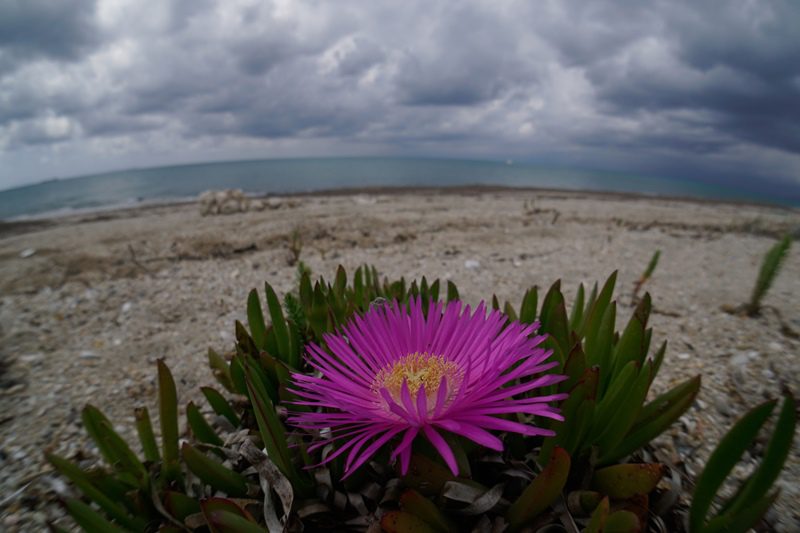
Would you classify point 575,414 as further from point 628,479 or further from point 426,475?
point 426,475

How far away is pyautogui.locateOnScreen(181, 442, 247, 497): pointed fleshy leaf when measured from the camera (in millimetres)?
775

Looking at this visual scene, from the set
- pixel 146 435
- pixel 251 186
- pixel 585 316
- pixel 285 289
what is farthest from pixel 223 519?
pixel 251 186

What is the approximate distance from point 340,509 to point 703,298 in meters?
3.02

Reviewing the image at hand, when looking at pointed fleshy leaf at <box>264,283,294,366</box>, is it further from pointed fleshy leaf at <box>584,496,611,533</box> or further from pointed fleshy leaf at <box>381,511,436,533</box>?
pointed fleshy leaf at <box>584,496,611,533</box>

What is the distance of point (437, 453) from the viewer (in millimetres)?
733

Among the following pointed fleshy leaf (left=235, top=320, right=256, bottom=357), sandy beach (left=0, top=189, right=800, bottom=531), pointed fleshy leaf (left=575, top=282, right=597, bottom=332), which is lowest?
sandy beach (left=0, top=189, right=800, bottom=531)

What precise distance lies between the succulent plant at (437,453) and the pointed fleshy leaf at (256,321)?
124mm

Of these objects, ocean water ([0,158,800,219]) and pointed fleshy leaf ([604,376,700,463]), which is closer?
pointed fleshy leaf ([604,376,700,463])

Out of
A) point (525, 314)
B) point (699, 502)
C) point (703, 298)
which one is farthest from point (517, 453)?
point (703, 298)

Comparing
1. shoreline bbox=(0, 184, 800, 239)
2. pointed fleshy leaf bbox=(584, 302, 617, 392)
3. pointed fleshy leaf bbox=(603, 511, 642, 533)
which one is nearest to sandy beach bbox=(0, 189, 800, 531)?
pointed fleshy leaf bbox=(584, 302, 617, 392)

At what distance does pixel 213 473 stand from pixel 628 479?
0.79 meters

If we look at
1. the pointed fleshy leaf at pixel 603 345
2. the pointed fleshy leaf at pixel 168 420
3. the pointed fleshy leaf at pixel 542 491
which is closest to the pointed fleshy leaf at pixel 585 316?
the pointed fleshy leaf at pixel 603 345

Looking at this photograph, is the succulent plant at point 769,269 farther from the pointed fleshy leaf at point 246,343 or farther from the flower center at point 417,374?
the pointed fleshy leaf at point 246,343

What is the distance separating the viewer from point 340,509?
83 centimetres
